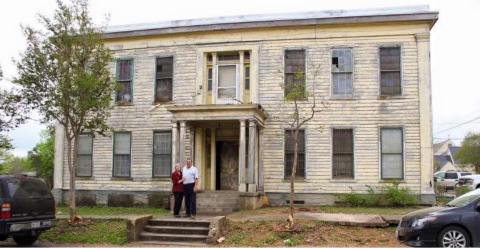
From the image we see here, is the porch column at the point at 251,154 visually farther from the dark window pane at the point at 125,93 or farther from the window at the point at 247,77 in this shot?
the dark window pane at the point at 125,93

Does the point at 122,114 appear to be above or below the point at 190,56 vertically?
below

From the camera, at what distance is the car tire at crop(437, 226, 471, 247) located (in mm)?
10625

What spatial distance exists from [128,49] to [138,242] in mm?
11206

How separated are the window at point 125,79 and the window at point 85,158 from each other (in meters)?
2.32

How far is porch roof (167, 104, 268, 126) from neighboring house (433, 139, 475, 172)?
183 ft

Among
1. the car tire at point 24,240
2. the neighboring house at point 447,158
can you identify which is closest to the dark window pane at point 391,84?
the car tire at point 24,240

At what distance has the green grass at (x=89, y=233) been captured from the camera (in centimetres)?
1453

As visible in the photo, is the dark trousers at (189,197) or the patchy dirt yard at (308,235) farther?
the dark trousers at (189,197)

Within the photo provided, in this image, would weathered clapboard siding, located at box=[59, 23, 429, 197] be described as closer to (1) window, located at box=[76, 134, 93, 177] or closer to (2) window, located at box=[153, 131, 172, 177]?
(2) window, located at box=[153, 131, 172, 177]

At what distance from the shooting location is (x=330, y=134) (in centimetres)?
2077

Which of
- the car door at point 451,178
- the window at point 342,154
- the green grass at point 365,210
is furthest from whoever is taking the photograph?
the car door at point 451,178

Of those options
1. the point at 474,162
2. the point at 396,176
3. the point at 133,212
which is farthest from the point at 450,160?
the point at 133,212

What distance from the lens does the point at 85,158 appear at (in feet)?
76.8

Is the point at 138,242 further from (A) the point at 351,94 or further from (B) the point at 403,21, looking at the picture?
(B) the point at 403,21
